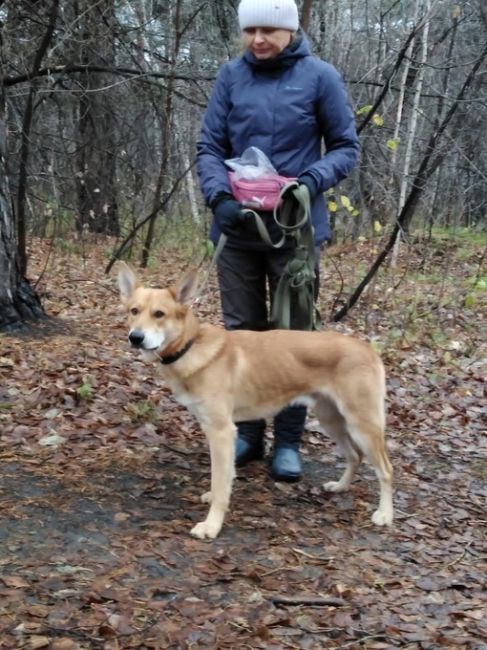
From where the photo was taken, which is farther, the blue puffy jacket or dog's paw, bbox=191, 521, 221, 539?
the blue puffy jacket

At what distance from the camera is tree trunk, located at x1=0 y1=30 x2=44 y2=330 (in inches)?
249

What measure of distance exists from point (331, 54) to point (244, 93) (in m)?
7.97

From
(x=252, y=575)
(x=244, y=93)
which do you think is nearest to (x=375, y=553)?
(x=252, y=575)

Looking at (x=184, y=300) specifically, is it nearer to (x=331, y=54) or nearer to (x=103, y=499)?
(x=103, y=499)

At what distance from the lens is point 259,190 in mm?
4531

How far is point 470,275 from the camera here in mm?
13422

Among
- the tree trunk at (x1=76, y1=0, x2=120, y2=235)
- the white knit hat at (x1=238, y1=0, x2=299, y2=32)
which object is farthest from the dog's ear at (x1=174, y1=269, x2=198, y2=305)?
the tree trunk at (x1=76, y1=0, x2=120, y2=235)

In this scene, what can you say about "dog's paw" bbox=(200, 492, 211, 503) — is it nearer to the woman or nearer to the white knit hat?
the woman

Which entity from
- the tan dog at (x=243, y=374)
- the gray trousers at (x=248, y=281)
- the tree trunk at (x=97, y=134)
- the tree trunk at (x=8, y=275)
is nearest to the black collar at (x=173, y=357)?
the tan dog at (x=243, y=374)

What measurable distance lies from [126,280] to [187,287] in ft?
1.23

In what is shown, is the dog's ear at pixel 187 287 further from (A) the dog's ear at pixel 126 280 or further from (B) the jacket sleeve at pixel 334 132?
(B) the jacket sleeve at pixel 334 132

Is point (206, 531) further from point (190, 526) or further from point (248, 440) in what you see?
point (248, 440)

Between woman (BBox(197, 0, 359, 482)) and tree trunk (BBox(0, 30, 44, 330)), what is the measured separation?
2.32 metres

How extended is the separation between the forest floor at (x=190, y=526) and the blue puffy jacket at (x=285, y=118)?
1.76 m
